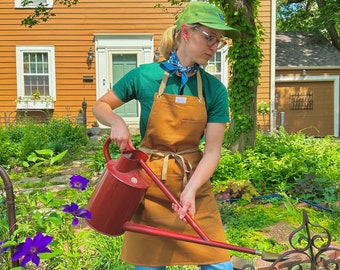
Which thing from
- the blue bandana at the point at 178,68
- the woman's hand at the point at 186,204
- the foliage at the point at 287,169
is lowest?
the foliage at the point at 287,169

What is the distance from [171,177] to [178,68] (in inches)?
18.4

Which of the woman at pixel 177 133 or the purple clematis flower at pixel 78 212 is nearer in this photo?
the purple clematis flower at pixel 78 212

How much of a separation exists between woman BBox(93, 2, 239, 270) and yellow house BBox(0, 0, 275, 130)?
10.6 m

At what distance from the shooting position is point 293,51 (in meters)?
15.2

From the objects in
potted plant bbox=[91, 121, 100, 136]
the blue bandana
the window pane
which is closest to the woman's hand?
the blue bandana

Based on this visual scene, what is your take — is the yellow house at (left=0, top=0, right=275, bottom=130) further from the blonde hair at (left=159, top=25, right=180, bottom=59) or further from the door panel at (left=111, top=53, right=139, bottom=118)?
the blonde hair at (left=159, top=25, right=180, bottom=59)

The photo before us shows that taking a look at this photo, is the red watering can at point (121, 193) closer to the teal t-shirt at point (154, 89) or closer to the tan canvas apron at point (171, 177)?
the tan canvas apron at point (171, 177)

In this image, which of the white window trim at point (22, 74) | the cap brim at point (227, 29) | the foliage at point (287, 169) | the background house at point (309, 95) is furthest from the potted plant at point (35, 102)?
the cap brim at point (227, 29)

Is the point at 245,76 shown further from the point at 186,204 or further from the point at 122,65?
the point at 122,65

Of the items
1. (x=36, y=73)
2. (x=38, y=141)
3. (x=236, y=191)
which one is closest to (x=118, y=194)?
(x=236, y=191)

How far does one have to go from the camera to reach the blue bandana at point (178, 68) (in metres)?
1.90

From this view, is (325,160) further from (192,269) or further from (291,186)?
(192,269)

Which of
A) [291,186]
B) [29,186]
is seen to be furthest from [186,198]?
[29,186]

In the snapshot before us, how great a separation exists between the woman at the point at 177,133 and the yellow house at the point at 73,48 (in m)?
10.6
